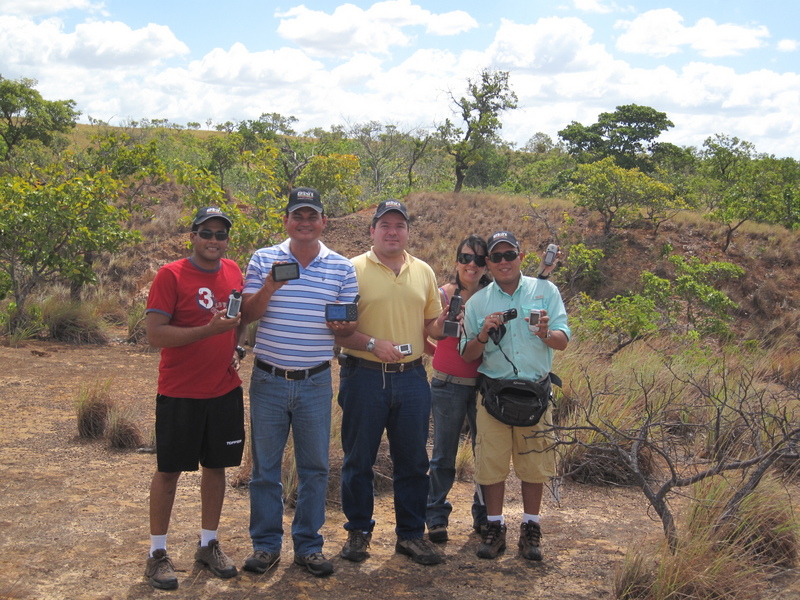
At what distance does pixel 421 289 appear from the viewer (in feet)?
12.9

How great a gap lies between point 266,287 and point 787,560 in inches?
120

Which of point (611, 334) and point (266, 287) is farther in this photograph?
point (611, 334)

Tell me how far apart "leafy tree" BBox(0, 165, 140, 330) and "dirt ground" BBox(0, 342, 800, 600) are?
4.43 metres

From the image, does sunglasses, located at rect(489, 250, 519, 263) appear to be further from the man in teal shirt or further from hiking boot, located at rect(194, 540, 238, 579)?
hiking boot, located at rect(194, 540, 238, 579)

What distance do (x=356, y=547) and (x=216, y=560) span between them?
28.8 inches

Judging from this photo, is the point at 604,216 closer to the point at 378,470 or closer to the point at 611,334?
the point at 611,334

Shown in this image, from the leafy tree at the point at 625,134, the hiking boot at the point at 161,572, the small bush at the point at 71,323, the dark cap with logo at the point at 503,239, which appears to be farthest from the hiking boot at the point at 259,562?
the leafy tree at the point at 625,134

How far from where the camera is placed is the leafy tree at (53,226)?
977 cm

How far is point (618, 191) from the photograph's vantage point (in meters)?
19.4

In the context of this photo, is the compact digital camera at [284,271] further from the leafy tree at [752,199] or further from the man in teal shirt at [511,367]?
the leafy tree at [752,199]

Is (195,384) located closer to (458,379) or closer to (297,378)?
(297,378)

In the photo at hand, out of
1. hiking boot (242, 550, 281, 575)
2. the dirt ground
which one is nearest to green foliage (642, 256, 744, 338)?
the dirt ground

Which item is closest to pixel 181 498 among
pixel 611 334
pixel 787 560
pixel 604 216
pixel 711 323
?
pixel 787 560

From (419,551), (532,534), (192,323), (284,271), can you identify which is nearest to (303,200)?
(284,271)
